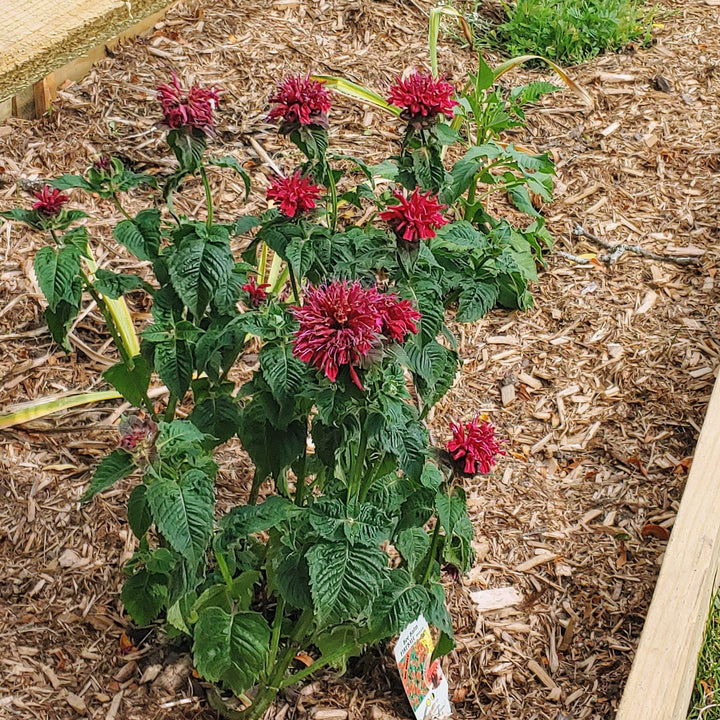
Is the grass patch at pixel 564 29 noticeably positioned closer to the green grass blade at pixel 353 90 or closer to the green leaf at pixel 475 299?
the green grass blade at pixel 353 90

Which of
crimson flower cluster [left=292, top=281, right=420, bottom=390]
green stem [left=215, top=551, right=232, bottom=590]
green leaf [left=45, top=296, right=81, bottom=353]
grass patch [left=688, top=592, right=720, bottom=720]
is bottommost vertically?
grass patch [left=688, top=592, right=720, bottom=720]

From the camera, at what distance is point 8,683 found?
2.07 m

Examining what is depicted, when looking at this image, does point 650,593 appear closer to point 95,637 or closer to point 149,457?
point 95,637

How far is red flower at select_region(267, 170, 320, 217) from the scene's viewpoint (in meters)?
1.67

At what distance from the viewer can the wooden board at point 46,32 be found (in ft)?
6.85

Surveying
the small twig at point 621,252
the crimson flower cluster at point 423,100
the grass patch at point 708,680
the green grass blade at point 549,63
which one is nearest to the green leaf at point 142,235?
the crimson flower cluster at point 423,100

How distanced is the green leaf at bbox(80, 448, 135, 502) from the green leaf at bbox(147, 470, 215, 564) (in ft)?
0.22

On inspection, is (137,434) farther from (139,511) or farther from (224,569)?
(224,569)

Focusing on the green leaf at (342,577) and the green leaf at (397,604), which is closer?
the green leaf at (342,577)

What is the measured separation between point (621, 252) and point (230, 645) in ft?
7.39

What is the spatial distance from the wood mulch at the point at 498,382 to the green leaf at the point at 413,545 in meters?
0.45

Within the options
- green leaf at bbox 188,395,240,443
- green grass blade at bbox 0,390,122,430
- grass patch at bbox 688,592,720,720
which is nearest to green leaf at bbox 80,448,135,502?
green leaf at bbox 188,395,240,443

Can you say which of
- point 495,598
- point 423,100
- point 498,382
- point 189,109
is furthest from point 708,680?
point 189,109

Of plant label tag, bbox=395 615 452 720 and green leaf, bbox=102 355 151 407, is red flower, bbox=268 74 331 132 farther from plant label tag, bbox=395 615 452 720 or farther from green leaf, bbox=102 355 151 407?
plant label tag, bbox=395 615 452 720
